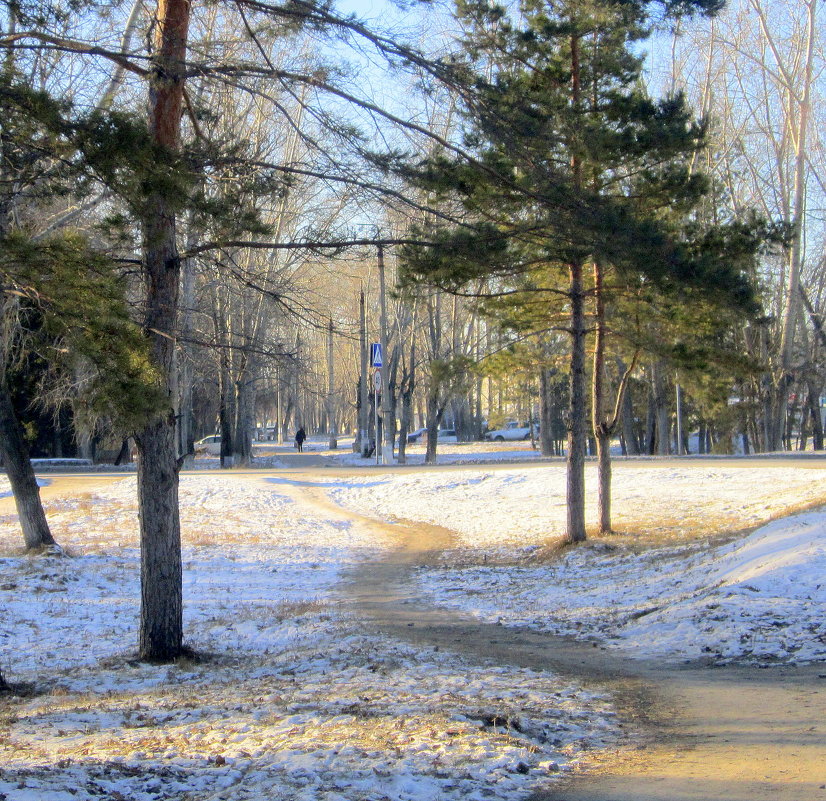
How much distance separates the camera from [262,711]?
6426 mm

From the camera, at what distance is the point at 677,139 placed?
13516 mm

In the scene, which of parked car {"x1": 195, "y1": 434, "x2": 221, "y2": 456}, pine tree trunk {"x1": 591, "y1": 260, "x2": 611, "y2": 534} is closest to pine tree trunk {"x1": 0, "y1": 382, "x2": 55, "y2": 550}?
pine tree trunk {"x1": 591, "y1": 260, "x2": 611, "y2": 534}

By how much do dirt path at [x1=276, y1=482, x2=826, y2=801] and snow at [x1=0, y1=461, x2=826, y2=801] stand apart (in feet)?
0.96

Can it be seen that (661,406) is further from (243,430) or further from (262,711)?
(262,711)

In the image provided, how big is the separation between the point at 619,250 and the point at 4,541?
14.2m

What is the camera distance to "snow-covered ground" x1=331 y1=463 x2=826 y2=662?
339 inches

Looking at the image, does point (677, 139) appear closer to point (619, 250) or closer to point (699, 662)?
point (619, 250)

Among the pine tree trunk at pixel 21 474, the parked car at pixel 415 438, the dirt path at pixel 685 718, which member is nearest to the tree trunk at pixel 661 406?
the pine tree trunk at pixel 21 474

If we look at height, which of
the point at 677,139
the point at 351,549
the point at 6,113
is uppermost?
the point at 677,139

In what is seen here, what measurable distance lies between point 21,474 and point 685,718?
1296cm

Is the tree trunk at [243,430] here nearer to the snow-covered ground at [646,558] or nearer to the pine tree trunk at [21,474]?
the snow-covered ground at [646,558]

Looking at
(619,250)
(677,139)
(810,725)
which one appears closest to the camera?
(810,725)

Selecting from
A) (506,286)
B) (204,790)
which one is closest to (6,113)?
(204,790)

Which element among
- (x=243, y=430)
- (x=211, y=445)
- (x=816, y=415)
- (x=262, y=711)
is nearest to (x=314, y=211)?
(x=262, y=711)
